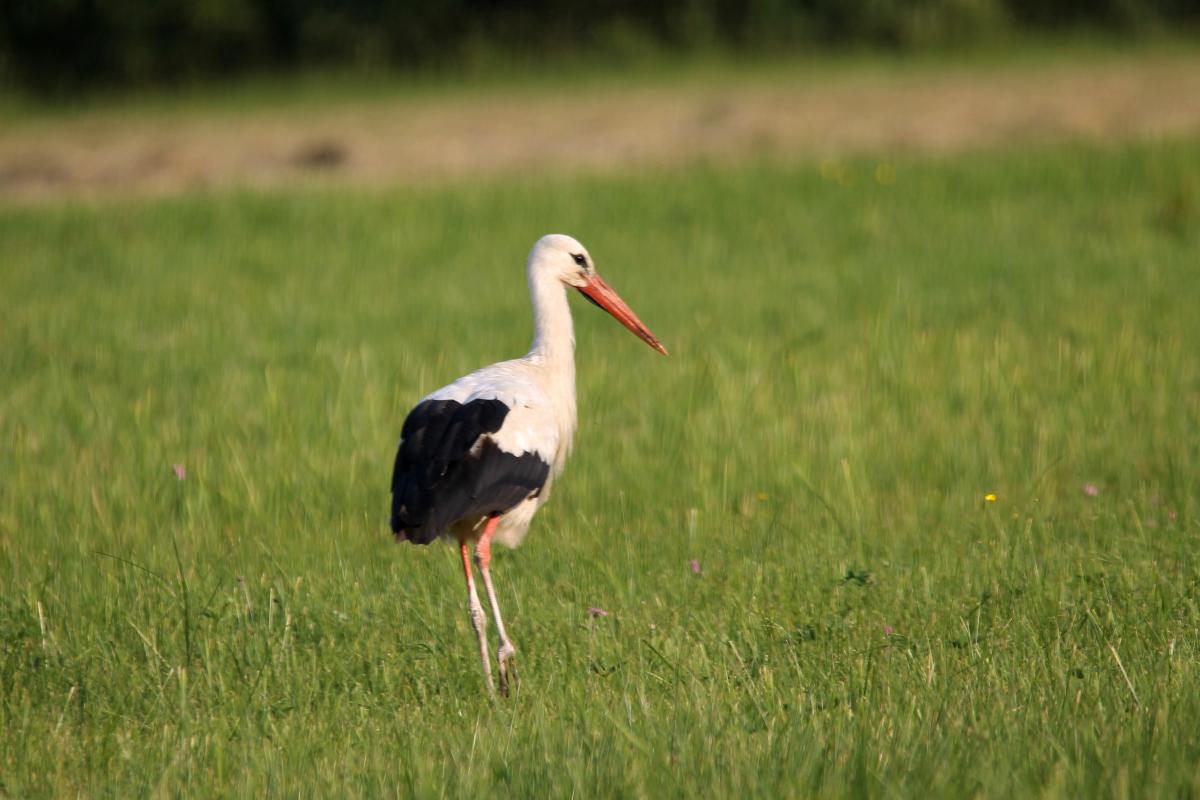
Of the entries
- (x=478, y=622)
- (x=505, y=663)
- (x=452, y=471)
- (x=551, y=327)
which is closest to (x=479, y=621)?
(x=478, y=622)

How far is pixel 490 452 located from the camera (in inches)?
175

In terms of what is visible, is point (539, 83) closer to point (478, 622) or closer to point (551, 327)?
point (551, 327)

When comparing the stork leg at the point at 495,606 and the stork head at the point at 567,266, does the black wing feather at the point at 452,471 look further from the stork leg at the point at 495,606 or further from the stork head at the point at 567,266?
the stork head at the point at 567,266

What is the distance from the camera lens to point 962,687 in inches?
147

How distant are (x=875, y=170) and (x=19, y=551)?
9366mm

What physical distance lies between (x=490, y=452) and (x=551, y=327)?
73cm

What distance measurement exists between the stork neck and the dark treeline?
17.7 m

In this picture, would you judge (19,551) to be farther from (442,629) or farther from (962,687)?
(962,687)

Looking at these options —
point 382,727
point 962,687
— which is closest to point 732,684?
point 962,687

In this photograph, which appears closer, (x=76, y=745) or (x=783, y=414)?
(x=76, y=745)

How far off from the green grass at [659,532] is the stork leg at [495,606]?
0.08 meters

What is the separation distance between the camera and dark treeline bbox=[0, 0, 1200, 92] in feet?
72.7

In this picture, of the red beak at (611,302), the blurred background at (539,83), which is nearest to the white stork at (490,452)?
the red beak at (611,302)

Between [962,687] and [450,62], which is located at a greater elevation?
[962,687]
